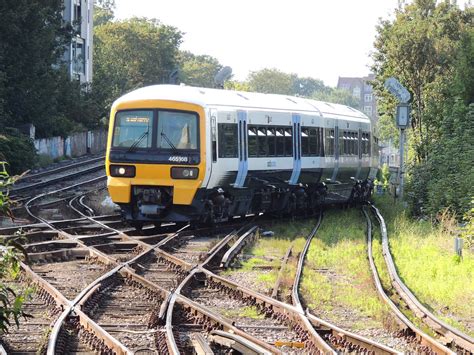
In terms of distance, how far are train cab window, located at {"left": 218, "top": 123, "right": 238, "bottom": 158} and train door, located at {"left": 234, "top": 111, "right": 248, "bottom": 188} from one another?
227mm

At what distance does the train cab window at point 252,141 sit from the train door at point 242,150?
0.23m

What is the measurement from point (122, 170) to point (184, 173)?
130 centimetres

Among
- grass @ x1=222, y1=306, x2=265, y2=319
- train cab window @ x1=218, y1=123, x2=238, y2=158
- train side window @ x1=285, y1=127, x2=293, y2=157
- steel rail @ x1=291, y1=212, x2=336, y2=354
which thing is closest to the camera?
steel rail @ x1=291, y1=212, x2=336, y2=354

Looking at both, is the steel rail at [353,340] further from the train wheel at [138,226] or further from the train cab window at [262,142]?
the train cab window at [262,142]

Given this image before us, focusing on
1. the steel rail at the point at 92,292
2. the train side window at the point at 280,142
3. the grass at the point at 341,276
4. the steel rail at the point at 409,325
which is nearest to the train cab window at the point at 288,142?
the train side window at the point at 280,142

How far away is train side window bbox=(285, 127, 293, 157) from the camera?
24.0 metres

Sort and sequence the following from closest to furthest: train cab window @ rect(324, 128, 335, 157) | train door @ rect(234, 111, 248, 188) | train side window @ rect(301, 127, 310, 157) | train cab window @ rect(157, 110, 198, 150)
Result: train cab window @ rect(157, 110, 198, 150), train door @ rect(234, 111, 248, 188), train side window @ rect(301, 127, 310, 157), train cab window @ rect(324, 128, 335, 157)

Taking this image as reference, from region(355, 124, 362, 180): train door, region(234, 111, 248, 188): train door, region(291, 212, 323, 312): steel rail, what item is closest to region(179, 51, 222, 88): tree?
region(355, 124, 362, 180): train door

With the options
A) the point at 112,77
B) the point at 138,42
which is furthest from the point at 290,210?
the point at 138,42

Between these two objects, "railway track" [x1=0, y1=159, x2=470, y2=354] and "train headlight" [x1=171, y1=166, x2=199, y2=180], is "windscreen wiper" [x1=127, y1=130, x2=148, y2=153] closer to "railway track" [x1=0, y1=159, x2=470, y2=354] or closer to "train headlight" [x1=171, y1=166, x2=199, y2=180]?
"train headlight" [x1=171, y1=166, x2=199, y2=180]

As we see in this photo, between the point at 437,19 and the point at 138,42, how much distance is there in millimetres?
63843

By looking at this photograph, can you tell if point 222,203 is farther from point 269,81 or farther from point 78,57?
point 269,81

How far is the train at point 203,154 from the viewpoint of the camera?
776 inches

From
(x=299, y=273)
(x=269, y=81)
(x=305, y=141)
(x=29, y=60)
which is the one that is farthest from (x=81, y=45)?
(x=269, y=81)
